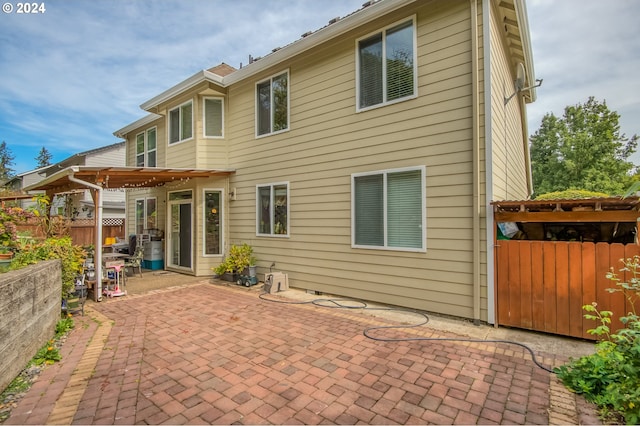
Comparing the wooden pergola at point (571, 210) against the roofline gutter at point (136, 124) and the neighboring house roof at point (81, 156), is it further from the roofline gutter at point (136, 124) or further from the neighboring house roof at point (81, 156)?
the neighboring house roof at point (81, 156)

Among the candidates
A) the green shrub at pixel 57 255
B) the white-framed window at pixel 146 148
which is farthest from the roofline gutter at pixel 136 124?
the green shrub at pixel 57 255

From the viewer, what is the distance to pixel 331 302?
6047mm

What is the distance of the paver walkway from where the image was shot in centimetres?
250

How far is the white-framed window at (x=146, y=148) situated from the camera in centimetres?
1152

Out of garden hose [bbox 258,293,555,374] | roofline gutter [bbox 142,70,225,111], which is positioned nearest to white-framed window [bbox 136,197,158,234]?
roofline gutter [bbox 142,70,225,111]

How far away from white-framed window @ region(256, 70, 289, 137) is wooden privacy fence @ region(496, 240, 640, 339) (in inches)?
213

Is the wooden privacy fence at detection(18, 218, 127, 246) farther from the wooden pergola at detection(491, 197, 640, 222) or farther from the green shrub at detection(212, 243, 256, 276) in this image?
the wooden pergola at detection(491, 197, 640, 222)

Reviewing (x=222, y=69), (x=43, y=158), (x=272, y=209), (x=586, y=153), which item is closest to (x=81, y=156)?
(x=222, y=69)

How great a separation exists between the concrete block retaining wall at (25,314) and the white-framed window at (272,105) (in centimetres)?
510

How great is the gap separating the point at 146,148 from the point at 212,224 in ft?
18.3

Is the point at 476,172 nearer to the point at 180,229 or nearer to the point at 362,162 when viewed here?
the point at 362,162

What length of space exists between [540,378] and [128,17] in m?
9.94

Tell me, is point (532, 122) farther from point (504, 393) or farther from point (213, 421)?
point (213, 421)

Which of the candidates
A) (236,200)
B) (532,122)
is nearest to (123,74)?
(236,200)
